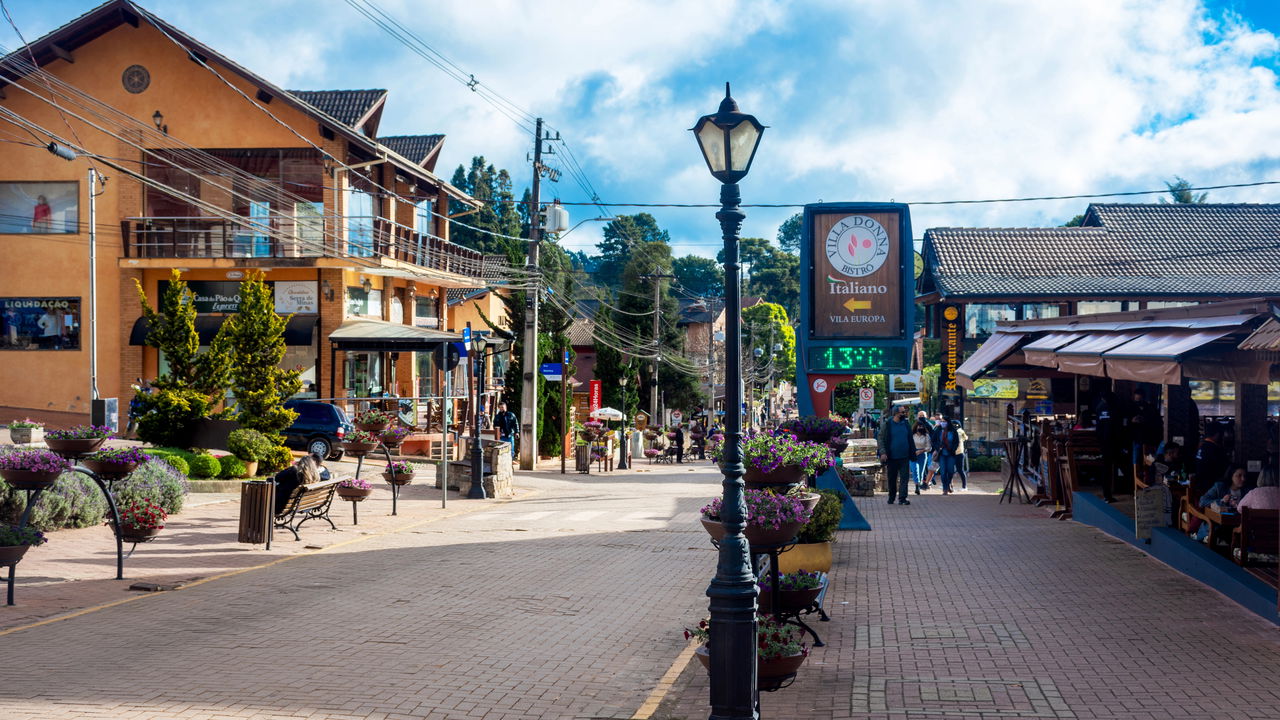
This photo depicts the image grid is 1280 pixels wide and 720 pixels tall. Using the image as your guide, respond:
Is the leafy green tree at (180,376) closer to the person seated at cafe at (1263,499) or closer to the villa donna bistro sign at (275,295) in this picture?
the villa donna bistro sign at (275,295)

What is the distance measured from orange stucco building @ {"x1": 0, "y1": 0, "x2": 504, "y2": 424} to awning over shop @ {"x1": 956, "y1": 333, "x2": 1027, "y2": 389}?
697 inches

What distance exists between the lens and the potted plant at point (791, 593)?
867 cm

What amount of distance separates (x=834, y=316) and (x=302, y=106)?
22639 mm

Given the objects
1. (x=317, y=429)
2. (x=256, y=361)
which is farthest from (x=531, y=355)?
(x=256, y=361)

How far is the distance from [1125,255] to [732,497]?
40232 mm

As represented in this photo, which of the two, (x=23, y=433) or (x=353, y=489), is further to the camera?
(x=23, y=433)

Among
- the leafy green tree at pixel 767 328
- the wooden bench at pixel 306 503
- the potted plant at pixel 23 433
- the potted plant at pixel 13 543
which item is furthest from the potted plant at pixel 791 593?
the leafy green tree at pixel 767 328

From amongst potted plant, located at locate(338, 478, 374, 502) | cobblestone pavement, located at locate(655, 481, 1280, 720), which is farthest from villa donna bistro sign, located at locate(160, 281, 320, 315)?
cobblestone pavement, located at locate(655, 481, 1280, 720)

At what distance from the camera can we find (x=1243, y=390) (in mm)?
16156

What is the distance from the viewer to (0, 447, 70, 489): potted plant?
10539 mm

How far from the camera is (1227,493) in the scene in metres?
11.6

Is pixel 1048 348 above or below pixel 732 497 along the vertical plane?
above

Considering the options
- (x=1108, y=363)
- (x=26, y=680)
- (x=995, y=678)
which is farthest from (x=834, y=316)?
(x=26, y=680)

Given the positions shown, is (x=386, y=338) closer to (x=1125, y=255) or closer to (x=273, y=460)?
(x=273, y=460)
